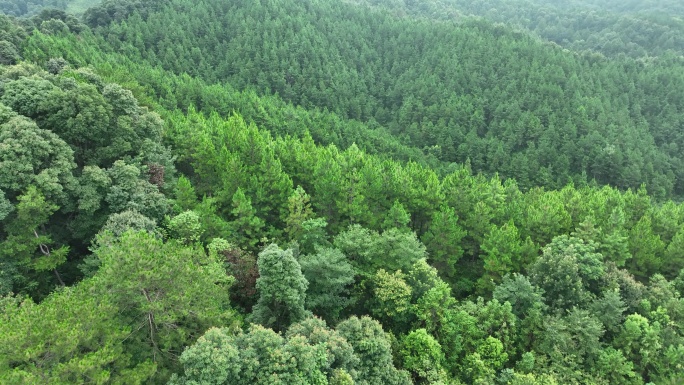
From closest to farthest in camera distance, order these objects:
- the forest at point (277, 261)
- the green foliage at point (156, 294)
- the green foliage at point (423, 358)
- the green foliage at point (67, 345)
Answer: the green foliage at point (67, 345)
the green foliage at point (156, 294)
the forest at point (277, 261)
the green foliage at point (423, 358)

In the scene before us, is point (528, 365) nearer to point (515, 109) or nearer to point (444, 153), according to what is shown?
point (444, 153)

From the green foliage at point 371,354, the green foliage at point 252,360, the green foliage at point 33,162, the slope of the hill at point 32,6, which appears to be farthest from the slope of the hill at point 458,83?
the green foliage at point 252,360

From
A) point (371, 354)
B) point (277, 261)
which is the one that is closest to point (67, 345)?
point (277, 261)

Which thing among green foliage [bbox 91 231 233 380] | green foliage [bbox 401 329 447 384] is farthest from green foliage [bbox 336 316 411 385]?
green foliage [bbox 91 231 233 380]

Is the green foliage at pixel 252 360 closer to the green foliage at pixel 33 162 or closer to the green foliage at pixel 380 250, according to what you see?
the green foliage at pixel 380 250

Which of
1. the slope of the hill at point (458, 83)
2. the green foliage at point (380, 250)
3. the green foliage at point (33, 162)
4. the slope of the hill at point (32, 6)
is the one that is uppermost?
the green foliage at point (33, 162)

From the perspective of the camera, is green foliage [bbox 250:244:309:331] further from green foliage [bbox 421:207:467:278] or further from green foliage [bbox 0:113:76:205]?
green foliage [bbox 421:207:467:278]

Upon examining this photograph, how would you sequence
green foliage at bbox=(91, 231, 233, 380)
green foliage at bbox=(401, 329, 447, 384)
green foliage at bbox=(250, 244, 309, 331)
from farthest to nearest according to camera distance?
green foliage at bbox=(401, 329, 447, 384) < green foliage at bbox=(250, 244, 309, 331) < green foliage at bbox=(91, 231, 233, 380)

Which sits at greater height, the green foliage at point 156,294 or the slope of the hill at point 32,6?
the green foliage at point 156,294
